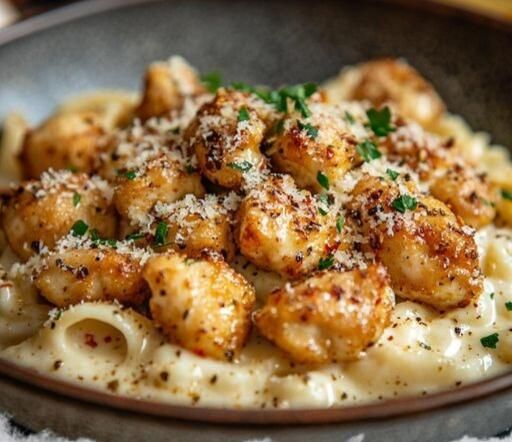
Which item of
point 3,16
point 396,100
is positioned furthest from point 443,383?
point 3,16

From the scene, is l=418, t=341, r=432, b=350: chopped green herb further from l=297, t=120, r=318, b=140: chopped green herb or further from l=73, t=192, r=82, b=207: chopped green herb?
l=73, t=192, r=82, b=207: chopped green herb

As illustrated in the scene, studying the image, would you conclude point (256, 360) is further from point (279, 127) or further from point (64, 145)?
point (64, 145)

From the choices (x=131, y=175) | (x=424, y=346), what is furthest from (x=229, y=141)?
(x=424, y=346)

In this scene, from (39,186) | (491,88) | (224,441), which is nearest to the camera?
(224,441)

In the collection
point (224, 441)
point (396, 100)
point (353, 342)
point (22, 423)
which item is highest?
point (396, 100)

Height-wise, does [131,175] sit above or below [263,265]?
above

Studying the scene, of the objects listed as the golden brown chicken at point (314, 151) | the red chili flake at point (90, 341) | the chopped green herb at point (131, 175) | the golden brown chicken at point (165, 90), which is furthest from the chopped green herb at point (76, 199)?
the golden brown chicken at point (165, 90)

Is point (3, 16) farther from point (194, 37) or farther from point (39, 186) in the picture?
point (39, 186)
